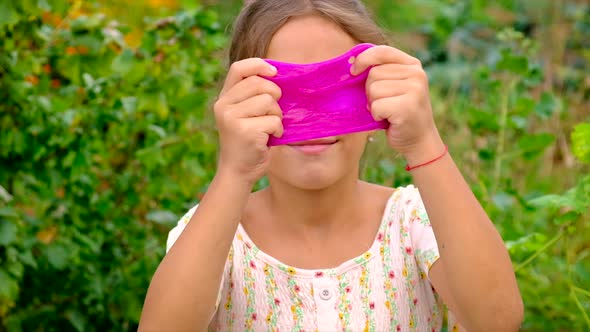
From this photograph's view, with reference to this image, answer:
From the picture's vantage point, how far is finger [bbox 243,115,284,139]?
1.67 metres

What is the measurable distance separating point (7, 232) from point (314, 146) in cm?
89

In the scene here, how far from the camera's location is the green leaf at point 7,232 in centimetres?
225

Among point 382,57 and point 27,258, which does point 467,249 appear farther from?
point 27,258

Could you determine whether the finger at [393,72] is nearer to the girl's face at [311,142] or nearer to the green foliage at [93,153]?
the girl's face at [311,142]

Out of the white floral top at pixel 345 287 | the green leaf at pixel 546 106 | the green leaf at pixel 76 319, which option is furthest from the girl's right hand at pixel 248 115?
the green leaf at pixel 546 106

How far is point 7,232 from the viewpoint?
89.0 inches

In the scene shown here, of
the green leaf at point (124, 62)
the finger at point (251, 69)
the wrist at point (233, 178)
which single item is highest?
the green leaf at point (124, 62)

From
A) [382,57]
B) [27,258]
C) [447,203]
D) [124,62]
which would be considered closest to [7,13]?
[124,62]

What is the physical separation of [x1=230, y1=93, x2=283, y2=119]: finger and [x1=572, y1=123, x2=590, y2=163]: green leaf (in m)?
0.75

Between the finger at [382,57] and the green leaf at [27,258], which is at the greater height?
the finger at [382,57]

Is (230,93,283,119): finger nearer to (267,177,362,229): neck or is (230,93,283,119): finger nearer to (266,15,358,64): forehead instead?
(266,15,358,64): forehead

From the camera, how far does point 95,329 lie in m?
2.79

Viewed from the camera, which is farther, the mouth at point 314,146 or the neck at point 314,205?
the neck at point 314,205

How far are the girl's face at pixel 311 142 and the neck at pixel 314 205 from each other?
0.41 feet
